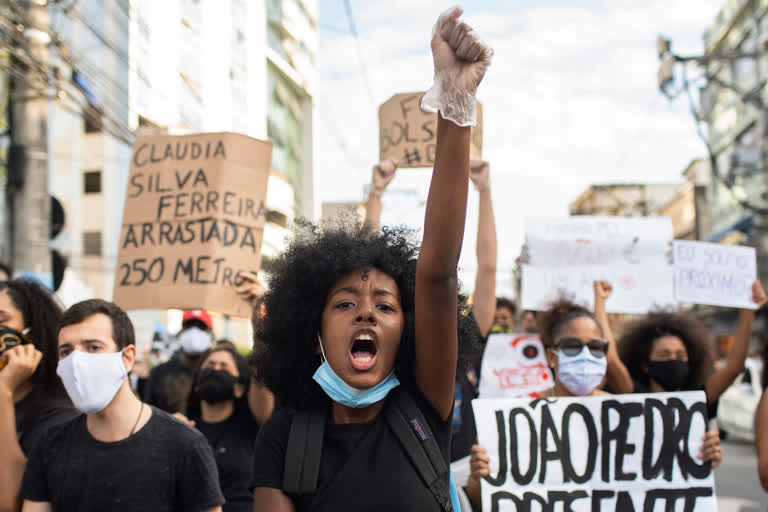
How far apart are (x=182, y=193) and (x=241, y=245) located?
0.56 meters

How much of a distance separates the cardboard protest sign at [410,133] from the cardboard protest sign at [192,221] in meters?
0.90

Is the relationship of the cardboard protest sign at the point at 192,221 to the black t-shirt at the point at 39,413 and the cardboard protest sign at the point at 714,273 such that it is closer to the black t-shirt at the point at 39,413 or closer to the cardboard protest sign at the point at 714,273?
the black t-shirt at the point at 39,413

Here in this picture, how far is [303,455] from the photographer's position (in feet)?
6.85

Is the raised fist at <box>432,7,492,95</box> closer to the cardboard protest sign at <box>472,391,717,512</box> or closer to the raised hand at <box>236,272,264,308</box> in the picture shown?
the cardboard protest sign at <box>472,391,717,512</box>

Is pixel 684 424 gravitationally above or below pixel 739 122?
below

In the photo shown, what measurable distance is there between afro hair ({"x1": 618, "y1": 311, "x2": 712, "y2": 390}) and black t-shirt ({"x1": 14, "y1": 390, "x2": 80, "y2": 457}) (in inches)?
123

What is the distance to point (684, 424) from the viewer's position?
3.70 meters

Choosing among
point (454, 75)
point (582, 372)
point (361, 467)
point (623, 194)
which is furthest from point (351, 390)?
point (623, 194)

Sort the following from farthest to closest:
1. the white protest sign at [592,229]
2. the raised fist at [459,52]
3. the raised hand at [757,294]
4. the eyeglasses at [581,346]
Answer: the white protest sign at [592,229], the raised hand at [757,294], the eyeglasses at [581,346], the raised fist at [459,52]

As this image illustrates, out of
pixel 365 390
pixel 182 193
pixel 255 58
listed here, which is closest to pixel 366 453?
pixel 365 390

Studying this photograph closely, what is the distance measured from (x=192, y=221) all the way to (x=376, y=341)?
3.03 metres

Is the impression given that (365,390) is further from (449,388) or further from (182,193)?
(182,193)

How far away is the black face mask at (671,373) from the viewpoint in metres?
4.49

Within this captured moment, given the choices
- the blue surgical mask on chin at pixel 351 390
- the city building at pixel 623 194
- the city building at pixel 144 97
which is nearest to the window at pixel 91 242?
the city building at pixel 144 97
